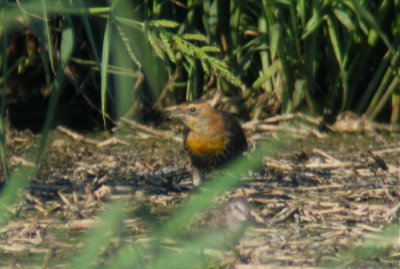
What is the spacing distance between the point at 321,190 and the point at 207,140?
2.35 ft

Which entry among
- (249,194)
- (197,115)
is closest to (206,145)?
(197,115)

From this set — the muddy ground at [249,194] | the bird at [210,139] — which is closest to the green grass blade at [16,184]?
the muddy ground at [249,194]

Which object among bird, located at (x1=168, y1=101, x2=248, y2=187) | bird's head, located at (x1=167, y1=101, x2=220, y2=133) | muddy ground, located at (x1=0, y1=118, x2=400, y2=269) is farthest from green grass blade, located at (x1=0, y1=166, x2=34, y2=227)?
bird's head, located at (x1=167, y1=101, x2=220, y2=133)

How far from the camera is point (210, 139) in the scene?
22.0 feet

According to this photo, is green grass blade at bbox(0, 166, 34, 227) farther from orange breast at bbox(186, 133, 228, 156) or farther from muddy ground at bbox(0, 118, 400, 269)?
orange breast at bbox(186, 133, 228, 156)

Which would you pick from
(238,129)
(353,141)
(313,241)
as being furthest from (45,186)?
(353,141)

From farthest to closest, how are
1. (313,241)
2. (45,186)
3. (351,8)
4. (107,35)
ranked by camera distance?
1. (351,8)
2. (45,186)
3. (313,241)
4. (107,35)

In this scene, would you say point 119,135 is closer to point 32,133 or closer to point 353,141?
point 32,133

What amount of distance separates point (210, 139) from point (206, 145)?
0.18ft

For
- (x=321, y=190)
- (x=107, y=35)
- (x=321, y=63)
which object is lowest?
(x=321, y=190)

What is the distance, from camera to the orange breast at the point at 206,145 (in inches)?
262

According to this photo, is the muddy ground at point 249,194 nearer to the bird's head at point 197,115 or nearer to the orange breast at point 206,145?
the orange breast at point 206,145

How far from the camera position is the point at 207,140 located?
22.0ft

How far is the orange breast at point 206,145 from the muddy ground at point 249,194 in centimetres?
19
